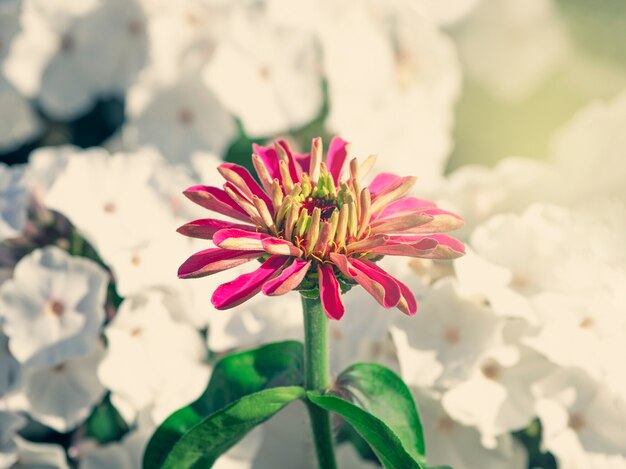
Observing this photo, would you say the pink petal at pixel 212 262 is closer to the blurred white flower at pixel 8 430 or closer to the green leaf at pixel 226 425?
the green leaf at pixel 226 425

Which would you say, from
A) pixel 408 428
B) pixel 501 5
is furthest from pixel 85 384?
pixel 501 5

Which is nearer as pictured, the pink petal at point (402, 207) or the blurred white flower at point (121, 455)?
the pink petal at point (402, 207)

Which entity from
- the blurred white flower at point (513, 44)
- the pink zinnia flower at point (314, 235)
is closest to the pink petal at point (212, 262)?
the pink zinnia flower at point (314, 235)

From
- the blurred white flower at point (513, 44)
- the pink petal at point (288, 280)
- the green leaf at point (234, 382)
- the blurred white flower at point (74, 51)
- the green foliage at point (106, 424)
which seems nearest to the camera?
the pink petal at point (288, 280)

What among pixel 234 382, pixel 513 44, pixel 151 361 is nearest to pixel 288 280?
pixel 234 382

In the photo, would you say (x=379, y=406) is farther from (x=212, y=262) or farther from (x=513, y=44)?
(x=513, y=44)

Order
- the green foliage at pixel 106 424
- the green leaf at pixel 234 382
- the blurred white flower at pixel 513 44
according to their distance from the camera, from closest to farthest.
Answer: the green leaf at pixel 234 382 < the green foliage at pixel 106 424 < the blurred white flower at pixel 513 44
